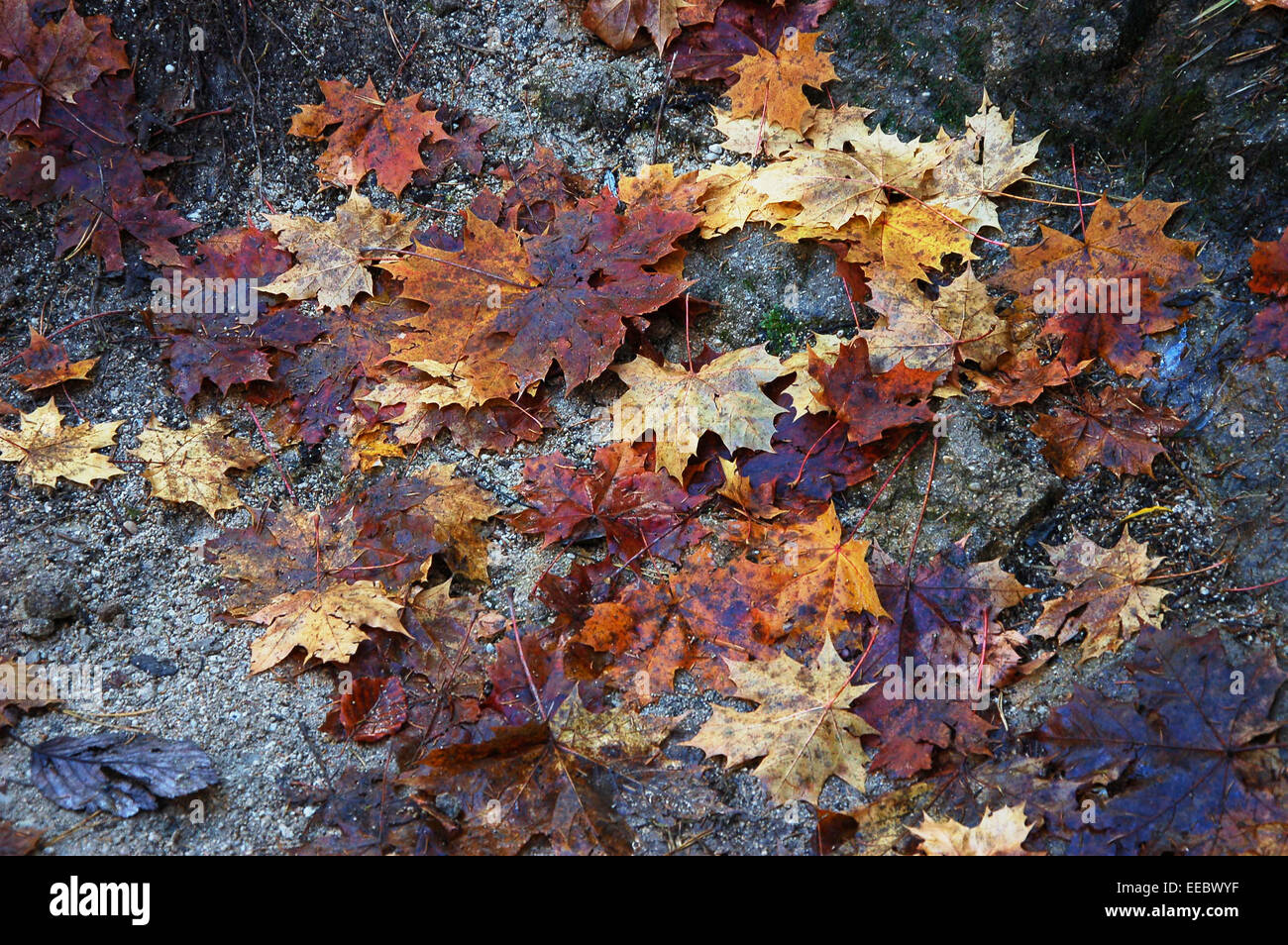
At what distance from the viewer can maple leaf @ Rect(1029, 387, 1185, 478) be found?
2.60 m

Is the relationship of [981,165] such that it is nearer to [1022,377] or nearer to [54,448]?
[1022,377]

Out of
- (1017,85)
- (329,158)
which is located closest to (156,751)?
(329,158)

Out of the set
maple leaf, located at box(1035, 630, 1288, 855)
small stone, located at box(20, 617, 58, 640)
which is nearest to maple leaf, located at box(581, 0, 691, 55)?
maple leaf, located at box(1035, 630, 1288, 855)

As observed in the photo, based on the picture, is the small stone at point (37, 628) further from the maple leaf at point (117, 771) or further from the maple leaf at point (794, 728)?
the maple leaf at point (794, 728)

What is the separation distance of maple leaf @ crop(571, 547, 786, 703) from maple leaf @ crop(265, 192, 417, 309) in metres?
Answer: 1.62

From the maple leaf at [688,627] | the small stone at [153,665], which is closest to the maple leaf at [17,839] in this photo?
the small stone at [153,665]

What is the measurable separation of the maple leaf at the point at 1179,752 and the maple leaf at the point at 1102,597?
86 mm

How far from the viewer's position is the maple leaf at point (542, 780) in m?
2.22

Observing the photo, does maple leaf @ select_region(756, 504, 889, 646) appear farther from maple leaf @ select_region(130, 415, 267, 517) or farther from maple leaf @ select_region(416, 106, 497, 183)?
maple leaf @ select_region(416, 106, 497, 183)

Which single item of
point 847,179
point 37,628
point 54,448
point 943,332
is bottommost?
point 37,628

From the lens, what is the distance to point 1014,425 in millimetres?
2736

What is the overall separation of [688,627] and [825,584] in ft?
1.36

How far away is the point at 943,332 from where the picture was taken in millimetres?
2820

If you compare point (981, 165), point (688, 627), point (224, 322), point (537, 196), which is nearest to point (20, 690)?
point (224, 322)
